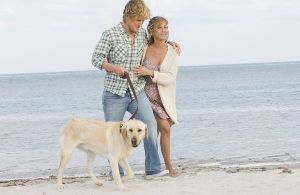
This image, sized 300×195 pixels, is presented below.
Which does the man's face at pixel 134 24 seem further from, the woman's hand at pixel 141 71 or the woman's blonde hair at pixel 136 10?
the woman's hand at pixel 141 71

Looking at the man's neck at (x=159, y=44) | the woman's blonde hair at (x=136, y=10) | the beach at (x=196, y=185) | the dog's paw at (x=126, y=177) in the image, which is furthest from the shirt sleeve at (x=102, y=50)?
the beach at (x=196, y=185)

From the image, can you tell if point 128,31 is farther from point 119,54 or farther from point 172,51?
point 172,51

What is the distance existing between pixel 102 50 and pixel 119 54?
22 centimetres

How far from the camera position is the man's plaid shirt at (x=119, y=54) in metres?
7.54

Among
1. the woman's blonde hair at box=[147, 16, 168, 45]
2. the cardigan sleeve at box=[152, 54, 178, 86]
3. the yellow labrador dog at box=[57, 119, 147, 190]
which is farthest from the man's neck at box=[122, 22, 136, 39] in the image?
the yellow labrador dog at box=[57, 119, 147, 190]

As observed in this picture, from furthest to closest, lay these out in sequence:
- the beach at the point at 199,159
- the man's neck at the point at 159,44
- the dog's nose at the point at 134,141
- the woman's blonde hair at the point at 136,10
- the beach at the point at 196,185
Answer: the man's neck at the point at 159,44
the beach at the point at 199,159
the woman's blonde hair at the point at 136,10
the beach at the point at 196,185
the dog's nose at the point at 134,141

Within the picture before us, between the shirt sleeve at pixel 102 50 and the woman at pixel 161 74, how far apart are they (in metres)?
0.51

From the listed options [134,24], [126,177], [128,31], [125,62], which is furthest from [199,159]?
[134,24]

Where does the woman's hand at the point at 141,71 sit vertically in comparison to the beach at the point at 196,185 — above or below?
above

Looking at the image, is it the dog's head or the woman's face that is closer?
the dog's head

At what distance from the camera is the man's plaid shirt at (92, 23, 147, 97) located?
7.54m

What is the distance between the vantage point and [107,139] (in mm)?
7387

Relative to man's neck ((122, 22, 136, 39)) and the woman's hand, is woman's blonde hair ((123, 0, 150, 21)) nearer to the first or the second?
man's neck ((122, 22, 136, 39))

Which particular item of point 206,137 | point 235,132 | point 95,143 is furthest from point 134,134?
point 235,132
